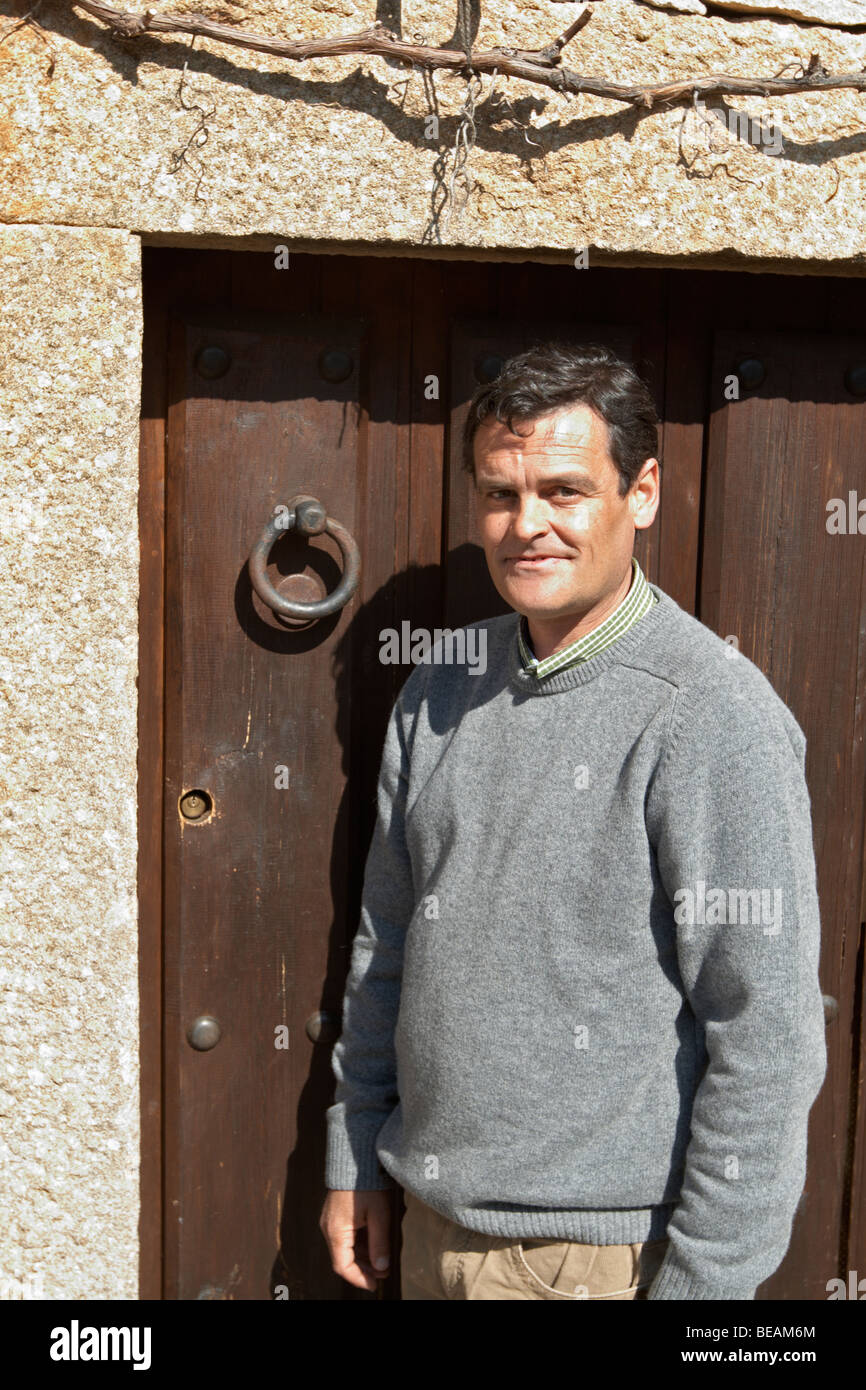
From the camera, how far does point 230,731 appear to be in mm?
1860

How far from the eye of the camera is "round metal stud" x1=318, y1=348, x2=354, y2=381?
5.96 ft

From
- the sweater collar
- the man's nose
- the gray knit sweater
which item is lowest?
the gray knit sweater

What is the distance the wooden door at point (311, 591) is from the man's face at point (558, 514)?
0.36m

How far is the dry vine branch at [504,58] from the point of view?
59.7 inches

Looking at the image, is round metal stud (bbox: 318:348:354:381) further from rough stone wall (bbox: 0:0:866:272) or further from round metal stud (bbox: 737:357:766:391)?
round metal stud (bbox: 737:357:766:391)

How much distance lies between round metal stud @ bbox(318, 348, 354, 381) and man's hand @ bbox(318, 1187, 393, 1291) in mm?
1286

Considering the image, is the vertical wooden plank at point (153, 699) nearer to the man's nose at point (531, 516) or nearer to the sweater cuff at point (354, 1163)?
the sweater cuff at point (354, 1163)

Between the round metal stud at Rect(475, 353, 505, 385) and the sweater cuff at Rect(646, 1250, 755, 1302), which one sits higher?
the round metal stud at Rect(475, 353, 505, 385)

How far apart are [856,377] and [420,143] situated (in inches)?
33.2

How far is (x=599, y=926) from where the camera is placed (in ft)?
4.74

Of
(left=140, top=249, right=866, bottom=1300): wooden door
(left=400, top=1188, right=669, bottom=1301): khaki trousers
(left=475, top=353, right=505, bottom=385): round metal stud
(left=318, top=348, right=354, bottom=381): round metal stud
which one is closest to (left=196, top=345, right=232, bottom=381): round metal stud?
(left=140, top=249, right=866, bottom=1300): wooden door

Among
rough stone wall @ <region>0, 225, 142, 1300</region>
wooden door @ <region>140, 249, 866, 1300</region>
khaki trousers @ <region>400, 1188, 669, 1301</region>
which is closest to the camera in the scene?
khaki trousers @ <region>400, 1188, 669, 1301</region>

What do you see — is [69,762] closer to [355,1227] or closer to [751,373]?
[355,1227]

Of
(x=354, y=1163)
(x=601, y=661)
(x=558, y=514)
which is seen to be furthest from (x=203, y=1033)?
(x=558, y=514)
